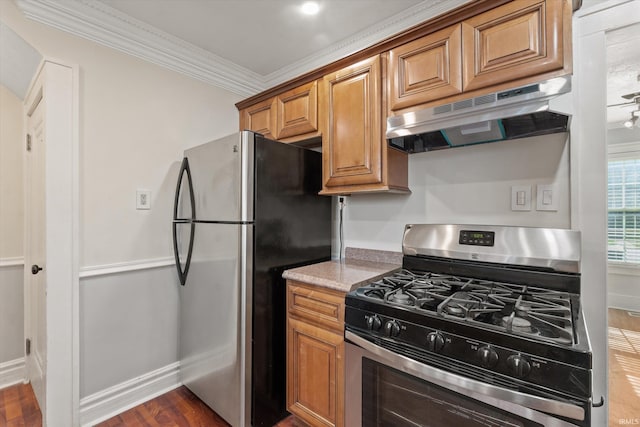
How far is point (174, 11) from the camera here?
6.09 feet

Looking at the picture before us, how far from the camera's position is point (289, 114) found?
2109 millimetres

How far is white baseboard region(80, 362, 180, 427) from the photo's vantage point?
70.9 inches

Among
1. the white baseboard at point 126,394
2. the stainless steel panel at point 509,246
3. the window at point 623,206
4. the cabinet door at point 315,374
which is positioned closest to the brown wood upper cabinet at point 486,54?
the window at point 623,206

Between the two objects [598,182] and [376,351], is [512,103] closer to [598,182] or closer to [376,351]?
[598,182]

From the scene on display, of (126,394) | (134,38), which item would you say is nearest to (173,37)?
(134,38)

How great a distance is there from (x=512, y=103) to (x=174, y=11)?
2028 millimetres

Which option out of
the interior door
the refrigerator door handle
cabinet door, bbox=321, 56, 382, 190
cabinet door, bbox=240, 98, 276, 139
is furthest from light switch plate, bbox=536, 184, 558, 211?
the interior door

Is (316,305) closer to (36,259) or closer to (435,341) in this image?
(435,341)

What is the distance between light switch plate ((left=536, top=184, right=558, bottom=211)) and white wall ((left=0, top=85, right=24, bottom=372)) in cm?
347

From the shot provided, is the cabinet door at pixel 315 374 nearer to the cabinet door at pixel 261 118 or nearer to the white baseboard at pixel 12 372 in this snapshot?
the cabinet door at pixel 261 118

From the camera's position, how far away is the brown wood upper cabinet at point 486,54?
1.15 m

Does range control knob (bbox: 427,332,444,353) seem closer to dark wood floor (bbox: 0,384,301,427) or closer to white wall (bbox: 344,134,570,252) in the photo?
white wall (bbox: 344,134,570,252)

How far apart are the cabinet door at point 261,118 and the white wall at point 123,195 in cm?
42

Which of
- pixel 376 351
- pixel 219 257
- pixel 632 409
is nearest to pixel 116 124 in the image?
pixel 219 257
